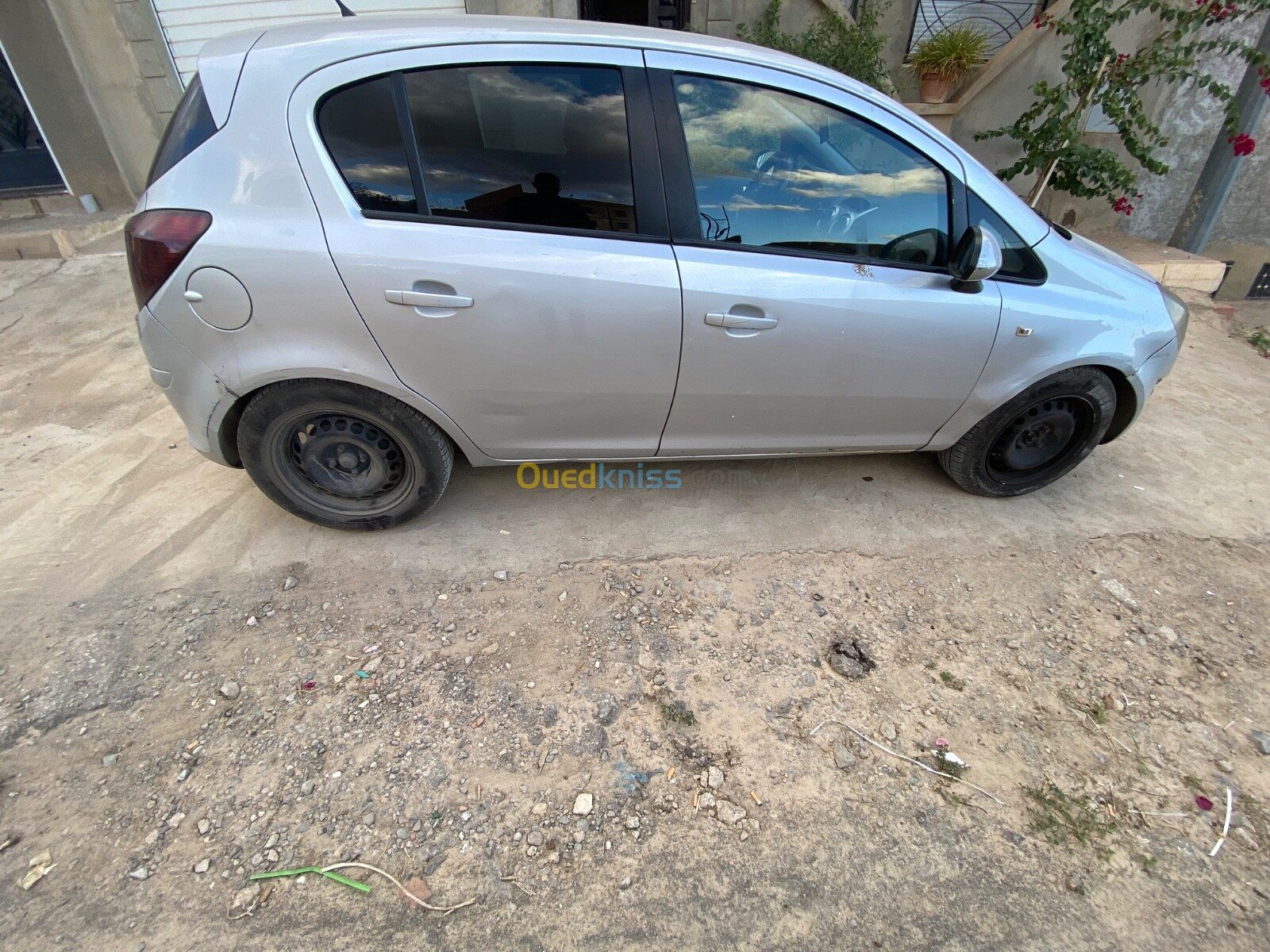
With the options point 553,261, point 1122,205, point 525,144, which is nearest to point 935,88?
point 1122,205

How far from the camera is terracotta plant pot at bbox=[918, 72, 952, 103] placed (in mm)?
5973

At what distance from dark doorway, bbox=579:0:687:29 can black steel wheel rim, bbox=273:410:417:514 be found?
5181 mm

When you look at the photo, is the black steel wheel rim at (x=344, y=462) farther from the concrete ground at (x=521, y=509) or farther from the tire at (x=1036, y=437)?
the tire at (x=1036, y=437)

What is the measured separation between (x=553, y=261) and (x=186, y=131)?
1314 millimetres

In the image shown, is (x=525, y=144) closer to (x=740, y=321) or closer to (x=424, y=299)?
(x=424, y=299)

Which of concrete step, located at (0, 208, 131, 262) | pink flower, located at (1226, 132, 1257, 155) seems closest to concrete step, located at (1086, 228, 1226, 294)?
pink flower, located at (1226, 132, 1257, 155)

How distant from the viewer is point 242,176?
2.00 m

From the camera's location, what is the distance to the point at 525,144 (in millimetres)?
2084

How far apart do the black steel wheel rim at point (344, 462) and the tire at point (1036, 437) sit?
2.53 m

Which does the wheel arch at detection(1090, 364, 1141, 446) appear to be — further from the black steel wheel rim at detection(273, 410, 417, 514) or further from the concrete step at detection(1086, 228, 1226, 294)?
the concrete step at detection(1086, 228, 1226, 294)

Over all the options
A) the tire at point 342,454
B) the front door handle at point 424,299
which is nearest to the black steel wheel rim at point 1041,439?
the front door handle at point 424,299

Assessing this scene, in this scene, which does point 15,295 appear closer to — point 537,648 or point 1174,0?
point 537,648

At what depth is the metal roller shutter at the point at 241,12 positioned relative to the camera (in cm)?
581

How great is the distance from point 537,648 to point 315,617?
868mm
